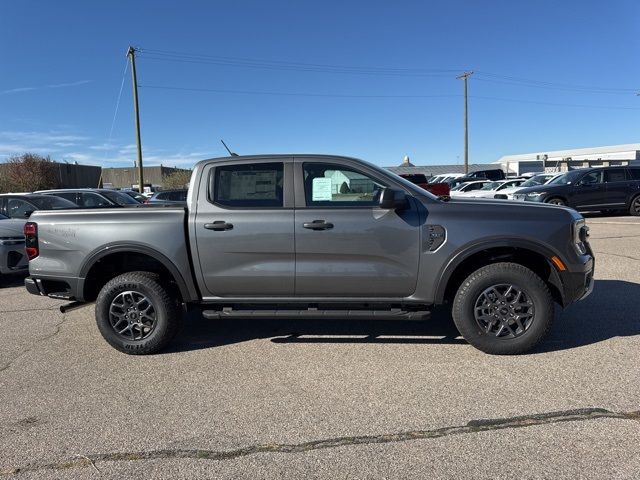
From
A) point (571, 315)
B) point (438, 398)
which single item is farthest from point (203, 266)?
point (571, 315)

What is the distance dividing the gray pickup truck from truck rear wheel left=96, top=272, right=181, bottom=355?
13 mm

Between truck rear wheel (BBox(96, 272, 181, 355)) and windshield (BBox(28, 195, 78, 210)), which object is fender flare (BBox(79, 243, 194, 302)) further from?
windshield (BBox(28, 195, 78, 210))

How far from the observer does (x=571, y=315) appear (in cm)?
550

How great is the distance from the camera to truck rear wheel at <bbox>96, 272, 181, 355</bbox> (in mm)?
4602

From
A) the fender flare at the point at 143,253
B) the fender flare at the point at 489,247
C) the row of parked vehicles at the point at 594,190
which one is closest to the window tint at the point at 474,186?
the row of parked vehicles at the point at 594,190

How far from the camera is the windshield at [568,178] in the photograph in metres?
15.9

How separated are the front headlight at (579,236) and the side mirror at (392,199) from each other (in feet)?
5.16

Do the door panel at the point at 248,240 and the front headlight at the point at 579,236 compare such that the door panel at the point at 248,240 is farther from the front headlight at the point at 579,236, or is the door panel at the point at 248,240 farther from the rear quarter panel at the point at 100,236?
the front headlight at the point at 579,236

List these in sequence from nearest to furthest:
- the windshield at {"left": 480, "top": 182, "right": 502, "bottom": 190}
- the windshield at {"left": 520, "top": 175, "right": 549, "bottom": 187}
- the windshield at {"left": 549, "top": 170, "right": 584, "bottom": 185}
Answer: the windshield at {"left": 549, "top": 170, "right": 584, "bottom": 185} < the windshield at {"left": 520, "top": 175, "right": 549, "bottom": 187} < the windshield at {"left": 480, "top": 182, "right": 502, "bottom": 190}

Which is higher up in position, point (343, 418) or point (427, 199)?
point (427, 199)

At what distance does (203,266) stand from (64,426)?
5.70 feet

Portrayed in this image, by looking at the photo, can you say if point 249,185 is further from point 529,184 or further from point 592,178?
point 529,184

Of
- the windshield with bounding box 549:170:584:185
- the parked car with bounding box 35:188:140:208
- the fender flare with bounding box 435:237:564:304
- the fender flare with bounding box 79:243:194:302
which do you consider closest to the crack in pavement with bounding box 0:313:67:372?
the fender flare with bounding box 79:243:194:302

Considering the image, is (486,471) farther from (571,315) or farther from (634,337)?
(571,315)
